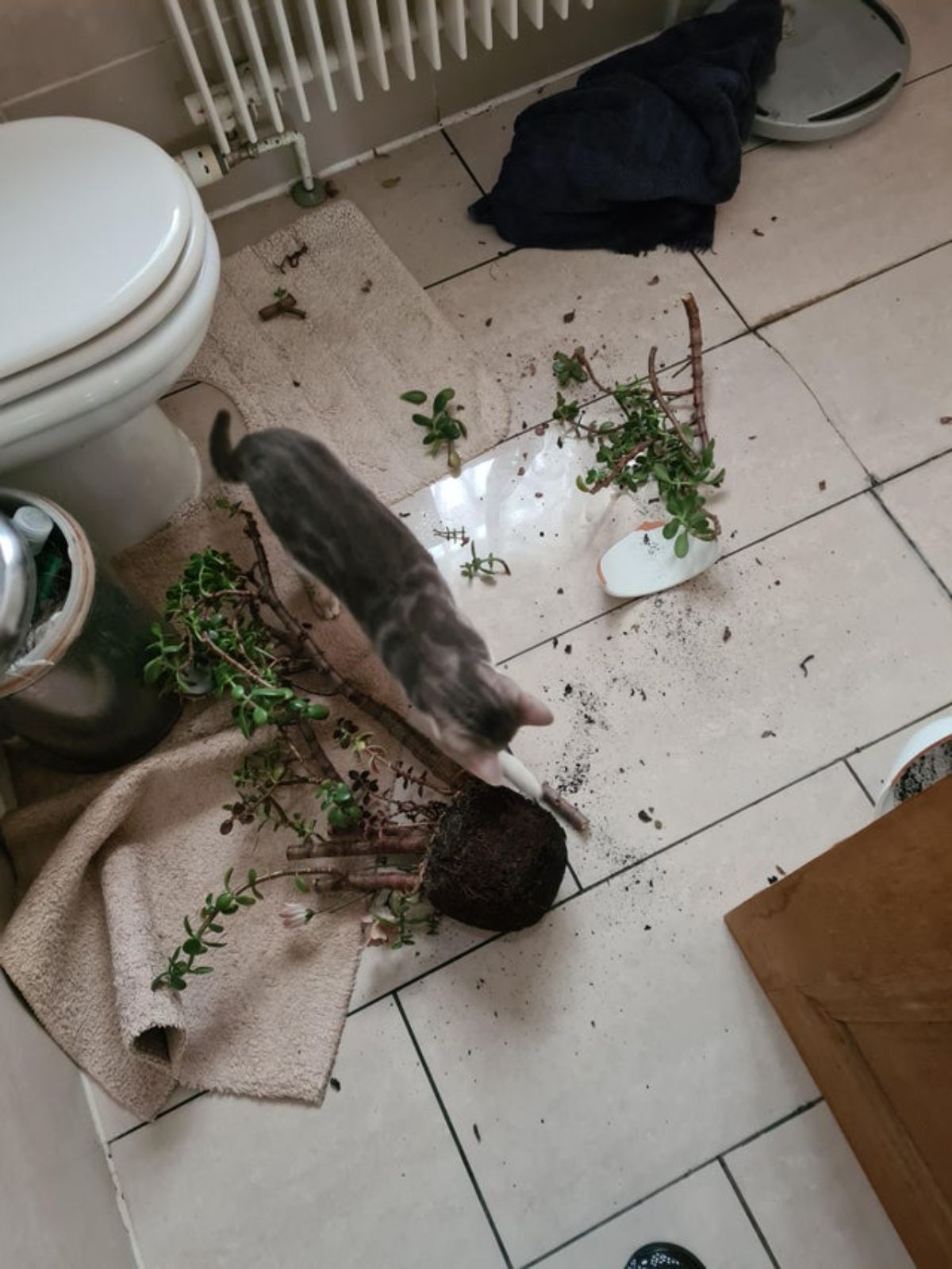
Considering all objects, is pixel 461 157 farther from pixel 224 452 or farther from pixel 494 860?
pixel 494 860

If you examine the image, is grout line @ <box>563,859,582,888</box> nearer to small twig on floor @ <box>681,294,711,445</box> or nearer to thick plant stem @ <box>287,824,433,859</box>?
thick plant stem @ <box>287,824,433,859</box>

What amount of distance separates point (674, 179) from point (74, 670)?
1.28 metres

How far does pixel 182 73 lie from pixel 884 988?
1.64 metres

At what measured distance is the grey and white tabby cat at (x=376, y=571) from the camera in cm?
113

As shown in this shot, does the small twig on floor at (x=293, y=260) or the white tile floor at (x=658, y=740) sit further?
the small twig on floor at (x=293, y=260)

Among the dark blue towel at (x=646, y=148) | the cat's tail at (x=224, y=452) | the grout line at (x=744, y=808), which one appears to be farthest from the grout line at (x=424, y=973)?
the dark blue towel at (x=646, y=148)

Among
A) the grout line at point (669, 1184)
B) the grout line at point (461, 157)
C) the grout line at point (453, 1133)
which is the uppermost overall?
the grout line at point (461, 157)

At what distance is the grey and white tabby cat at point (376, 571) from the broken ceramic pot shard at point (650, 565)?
396 millimetres

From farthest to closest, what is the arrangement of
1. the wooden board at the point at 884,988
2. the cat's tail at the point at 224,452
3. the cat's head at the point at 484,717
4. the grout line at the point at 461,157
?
1. the grout line at the point at 461,157
2. the cat's tail at the point at 224,452
3. the cat's head at the point at 484,717
4. the wooden board at the point at 884,988

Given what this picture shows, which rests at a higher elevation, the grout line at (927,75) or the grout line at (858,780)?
the grout line at (927,75)

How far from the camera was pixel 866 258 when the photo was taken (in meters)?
1.79

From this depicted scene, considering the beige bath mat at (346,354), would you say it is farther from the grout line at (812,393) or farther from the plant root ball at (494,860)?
the plant root ball at (494,860)

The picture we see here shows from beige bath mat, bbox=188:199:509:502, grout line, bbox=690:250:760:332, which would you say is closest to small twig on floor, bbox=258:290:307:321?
beige bath mat, bbox=188:199:509:502

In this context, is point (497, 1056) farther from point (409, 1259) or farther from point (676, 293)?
point (676, 293)
